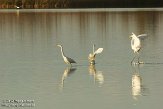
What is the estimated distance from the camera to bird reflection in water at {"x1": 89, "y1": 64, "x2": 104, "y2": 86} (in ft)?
41.8

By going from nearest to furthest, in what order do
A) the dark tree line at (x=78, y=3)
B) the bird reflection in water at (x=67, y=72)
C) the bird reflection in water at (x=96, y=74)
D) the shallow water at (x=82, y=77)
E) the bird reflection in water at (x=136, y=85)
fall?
1. the shallow water at (x=82, y=77)
2. the bird reflection in water at (x=136, y=85)
3. the bird reflection in water at (x=96, y=74)
4. the bird reflection in water at (x=67, y=72)
5. the dark tree line at (x=78, y=3)

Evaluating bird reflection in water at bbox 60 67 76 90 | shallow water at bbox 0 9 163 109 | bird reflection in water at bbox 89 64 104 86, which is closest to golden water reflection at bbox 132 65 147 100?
shallow water at bbox 0 9 163 109

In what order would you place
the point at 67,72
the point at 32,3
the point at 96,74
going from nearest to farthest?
the point at 96,74 < the point at 67,72 < the point at 32,3

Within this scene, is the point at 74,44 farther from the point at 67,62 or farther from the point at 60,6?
the point at 60,6

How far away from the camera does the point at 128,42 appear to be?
21625 mm

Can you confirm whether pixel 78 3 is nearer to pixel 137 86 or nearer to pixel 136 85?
pixel 136 85

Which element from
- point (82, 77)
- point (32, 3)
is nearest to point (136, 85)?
point (82, 77)

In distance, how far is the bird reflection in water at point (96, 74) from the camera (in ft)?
41.8

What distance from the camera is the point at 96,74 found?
45.2ft

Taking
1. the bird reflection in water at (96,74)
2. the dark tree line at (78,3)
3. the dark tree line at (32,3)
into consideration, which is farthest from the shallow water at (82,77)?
the dark tree line at (78,3)

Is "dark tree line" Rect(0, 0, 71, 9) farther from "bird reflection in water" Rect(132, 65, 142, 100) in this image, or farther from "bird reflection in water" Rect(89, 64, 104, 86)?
"bird reflection in water" Rect(132, 65, 142, 100)

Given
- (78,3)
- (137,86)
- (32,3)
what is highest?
(78,3)

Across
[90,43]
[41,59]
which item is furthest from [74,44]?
[41,59]

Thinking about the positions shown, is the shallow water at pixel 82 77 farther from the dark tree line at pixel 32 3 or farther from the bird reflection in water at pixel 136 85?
the dark tree line at pixel 32 3
